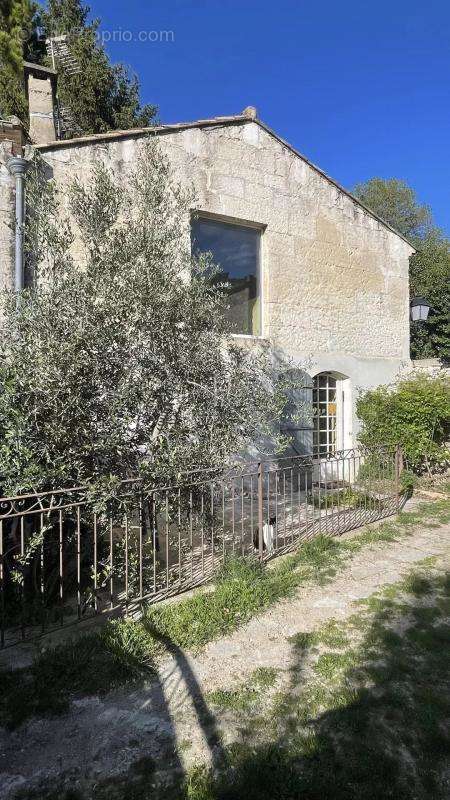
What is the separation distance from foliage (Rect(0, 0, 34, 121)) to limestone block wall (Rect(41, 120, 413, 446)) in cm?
729

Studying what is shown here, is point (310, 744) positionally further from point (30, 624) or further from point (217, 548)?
point (217, 548)

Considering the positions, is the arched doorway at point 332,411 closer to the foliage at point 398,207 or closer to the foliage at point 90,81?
the foliage at point 90,81

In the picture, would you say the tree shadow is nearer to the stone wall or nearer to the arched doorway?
the stone wall

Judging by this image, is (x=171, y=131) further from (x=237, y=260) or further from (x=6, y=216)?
(x=6, y=216)

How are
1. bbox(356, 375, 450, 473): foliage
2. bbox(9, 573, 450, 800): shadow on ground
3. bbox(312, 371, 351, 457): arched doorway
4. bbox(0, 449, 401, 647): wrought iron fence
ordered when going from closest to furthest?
bbox(9, 573, 450, 800): shadow on ground < bbox(0, 449, 401, 647): wrought iron fence < bbox(356, 375, 450, 473): foliage < bbox(312, 371, 351, 457): arched doorway

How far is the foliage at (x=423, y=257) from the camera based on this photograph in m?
15.3

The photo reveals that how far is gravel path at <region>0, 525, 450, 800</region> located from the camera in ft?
7.75

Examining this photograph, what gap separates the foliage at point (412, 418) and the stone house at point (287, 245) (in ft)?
1.29

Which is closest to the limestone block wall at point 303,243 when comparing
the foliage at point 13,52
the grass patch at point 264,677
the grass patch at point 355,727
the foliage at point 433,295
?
the grass patch at point 355,727

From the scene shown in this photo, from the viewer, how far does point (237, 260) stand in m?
7.86

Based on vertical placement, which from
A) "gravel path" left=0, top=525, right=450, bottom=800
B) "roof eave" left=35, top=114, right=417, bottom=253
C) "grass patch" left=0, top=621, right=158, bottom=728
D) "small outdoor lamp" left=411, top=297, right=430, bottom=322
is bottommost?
"gravel path" left=0, top=525, right=450, bottom=800

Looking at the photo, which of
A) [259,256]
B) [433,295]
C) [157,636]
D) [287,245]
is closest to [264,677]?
[157,636]

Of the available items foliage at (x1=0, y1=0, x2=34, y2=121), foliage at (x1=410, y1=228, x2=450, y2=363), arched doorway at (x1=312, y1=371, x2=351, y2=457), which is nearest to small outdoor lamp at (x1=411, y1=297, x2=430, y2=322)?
arched doorway at (x1=312, y1=371, x2=351, y2=457)

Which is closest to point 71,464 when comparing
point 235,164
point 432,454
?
point 235,164
